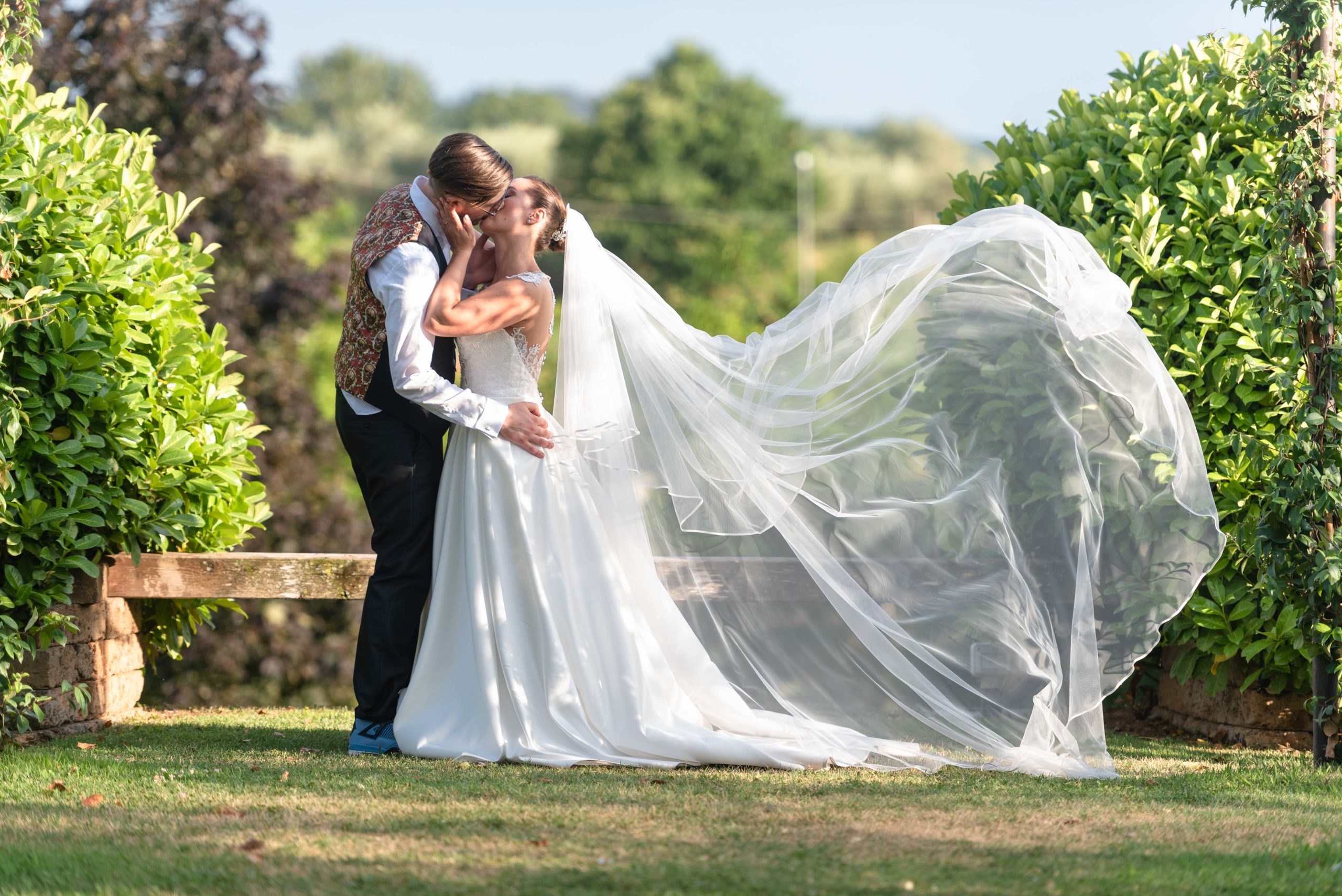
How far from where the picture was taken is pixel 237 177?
455 inches

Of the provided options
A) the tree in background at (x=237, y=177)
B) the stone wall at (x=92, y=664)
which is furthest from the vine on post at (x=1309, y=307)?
the tree in background at (x=237, y=177)

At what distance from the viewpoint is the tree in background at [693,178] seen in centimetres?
4606

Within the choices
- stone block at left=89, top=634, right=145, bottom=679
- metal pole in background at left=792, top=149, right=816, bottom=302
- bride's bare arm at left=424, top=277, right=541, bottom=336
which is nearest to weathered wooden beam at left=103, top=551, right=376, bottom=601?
stone block at left=89, top=634, right=145, bottom=679

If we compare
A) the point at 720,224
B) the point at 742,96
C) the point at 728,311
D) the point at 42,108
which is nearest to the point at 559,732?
the point at 42,108

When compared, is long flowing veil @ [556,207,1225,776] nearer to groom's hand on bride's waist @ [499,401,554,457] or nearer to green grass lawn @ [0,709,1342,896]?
groom's hand on bride's waist @ [499,401,554,457]

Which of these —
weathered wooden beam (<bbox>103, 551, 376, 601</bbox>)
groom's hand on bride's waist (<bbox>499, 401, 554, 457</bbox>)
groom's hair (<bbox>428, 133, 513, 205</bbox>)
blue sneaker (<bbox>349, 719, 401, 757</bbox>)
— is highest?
groom's hair (<bbox>428, 133, 513, 205</bbox>)

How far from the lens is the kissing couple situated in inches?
167

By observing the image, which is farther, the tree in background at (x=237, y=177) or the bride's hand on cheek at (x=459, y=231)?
the tree in background at (x=237, y=177)

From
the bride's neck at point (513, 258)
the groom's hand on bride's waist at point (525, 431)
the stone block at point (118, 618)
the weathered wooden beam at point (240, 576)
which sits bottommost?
the stone block at point (118, 618)

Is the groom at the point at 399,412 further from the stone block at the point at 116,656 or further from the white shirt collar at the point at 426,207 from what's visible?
the stone block at the point at 116,656

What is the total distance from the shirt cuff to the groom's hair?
2.48 ft

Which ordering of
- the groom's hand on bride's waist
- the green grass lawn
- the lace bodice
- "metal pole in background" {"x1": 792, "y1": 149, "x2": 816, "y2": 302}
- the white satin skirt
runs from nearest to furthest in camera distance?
the green grass lawn
the white satin skirt
the groom's hand on bride's waist
the lace bodice
"metal pole in background" {"x1": 792, "y1": 149, "x2": 816, "y2": 302}

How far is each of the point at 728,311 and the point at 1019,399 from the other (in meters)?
35.5

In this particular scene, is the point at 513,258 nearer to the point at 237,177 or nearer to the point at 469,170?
the point at 469,170
